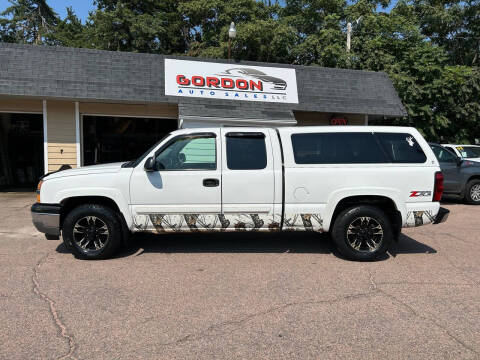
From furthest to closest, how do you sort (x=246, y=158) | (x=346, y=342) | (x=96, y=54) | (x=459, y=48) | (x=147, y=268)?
(x=459, y=48)
(x=96, y=54)
(x=246, y=158)
(x=147, y=268)
(x=346, y=342)

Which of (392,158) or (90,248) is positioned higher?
(392,158)

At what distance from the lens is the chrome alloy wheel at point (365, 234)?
546 cm

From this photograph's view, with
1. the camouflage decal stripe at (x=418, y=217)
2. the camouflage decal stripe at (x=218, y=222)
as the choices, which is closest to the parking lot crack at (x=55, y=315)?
the camouflage decal stripe at (x=218, y=222)

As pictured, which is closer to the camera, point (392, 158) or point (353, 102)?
point (392, 158)

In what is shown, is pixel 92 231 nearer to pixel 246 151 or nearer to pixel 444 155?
pixel 246 151

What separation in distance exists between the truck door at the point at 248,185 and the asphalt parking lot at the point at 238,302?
1.97 feet

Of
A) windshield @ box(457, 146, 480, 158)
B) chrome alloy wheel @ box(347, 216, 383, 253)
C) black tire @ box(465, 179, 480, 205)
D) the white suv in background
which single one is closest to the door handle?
chrome alloy wheel @ box(347, 216, 383, 253)

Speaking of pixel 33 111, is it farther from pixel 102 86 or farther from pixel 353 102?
pixel 353 102

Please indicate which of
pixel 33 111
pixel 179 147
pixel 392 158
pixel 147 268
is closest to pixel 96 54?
pixel 33 111

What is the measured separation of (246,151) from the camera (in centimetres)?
545

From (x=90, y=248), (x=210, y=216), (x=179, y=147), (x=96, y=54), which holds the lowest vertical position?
(x=90, y=248)

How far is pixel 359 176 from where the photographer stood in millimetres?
5379

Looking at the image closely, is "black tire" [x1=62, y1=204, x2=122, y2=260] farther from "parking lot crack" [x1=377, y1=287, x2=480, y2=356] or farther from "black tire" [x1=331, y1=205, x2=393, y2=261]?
Answer: "parking lot crack" [x1=377, y1=287, x2=480, y2=356]

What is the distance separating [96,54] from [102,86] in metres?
1.38
